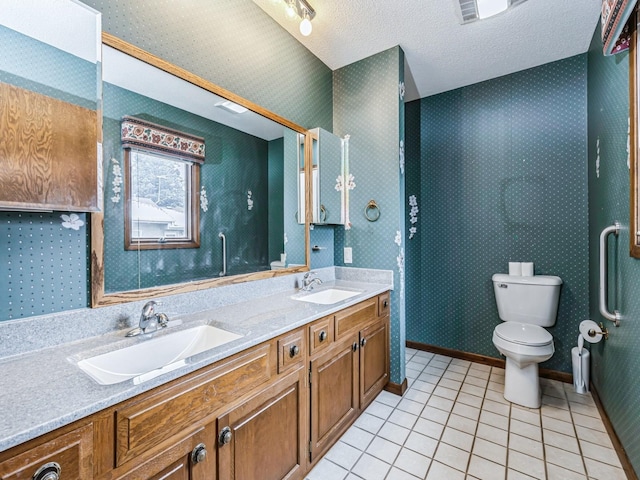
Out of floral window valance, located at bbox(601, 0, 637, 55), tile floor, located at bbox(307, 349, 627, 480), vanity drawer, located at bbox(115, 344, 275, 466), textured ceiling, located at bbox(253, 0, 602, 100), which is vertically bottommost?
tile floor, located at bbox(307, 349, 627, 480)

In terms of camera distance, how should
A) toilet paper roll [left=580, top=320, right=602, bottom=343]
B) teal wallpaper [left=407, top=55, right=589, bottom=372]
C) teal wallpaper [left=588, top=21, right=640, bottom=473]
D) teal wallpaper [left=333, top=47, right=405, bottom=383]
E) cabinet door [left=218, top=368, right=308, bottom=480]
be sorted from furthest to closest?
teal wallpaper [left=407, top=55, right=589, bottom=372] → teal wallpaper [left=333, top=47, right=405, bottom=383] → toilet paper roll [left=580, top=320, right=602, bottom=343] → teal wallpaper [left=588, top=21, right=640, bottom=473] → cabinet door [left=218, top=368, right=308, bottom=480]

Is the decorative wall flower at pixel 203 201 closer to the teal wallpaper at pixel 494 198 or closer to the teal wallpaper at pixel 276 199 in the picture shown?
the teal wallpaper at pixel 276 199

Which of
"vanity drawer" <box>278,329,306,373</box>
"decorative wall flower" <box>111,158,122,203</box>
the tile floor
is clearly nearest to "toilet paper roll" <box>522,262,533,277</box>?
the tile floor

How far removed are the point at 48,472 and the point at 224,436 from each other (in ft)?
1.60

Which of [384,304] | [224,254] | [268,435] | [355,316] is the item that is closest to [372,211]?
[384,304]

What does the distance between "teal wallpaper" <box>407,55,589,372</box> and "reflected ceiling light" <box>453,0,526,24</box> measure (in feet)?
3.07

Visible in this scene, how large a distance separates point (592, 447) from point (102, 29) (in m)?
3.14

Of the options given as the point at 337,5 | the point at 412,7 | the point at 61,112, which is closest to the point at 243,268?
the point at 61,112

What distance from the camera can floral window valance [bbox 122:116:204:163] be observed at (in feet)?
4.12

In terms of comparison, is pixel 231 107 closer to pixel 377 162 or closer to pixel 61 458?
pixel 377 162

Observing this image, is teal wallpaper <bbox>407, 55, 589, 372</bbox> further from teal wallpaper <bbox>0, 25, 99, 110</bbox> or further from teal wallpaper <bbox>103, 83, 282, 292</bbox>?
teal wallpaper <bbox>0, 25, 99, 110</bbox>

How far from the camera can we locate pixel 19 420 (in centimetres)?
63

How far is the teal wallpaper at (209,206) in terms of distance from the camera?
3.95 feet

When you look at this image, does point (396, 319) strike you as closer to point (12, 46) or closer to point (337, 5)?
point (337, 5)
